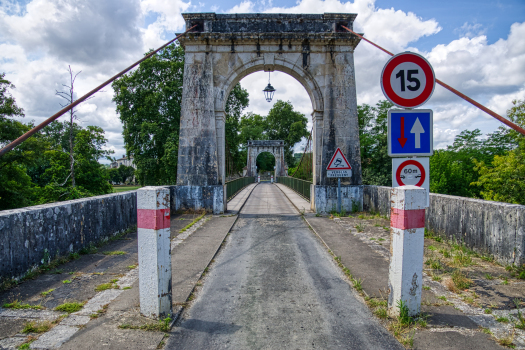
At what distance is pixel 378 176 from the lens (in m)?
22.8

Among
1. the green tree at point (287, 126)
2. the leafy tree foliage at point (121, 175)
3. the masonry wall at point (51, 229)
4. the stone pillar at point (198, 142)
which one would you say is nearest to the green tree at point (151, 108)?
the stone pillar at point (198, 142)

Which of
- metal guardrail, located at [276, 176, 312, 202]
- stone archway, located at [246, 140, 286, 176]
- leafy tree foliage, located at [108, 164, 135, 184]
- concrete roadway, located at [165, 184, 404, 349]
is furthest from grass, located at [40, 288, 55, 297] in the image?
leafy tree foliage, located at [108, 164, 135, 184]

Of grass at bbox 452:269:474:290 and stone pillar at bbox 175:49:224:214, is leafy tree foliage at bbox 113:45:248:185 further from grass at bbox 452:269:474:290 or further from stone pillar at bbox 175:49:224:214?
grass at bbox 452:269:474:290

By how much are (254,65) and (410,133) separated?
24.3ft

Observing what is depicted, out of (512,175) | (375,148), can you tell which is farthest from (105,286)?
(375,148)

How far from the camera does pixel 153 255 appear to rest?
2600mm

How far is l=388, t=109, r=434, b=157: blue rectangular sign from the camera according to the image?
110 inches

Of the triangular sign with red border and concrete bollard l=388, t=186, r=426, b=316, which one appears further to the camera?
the triangular sign with red border

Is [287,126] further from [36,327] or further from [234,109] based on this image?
[36,327]

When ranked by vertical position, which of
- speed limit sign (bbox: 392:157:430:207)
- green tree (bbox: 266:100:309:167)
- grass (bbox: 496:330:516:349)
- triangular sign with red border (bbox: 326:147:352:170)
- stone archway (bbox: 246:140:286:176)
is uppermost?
green tree (bbox: 266:100:309:167)

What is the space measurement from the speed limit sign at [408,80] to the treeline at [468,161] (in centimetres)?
1796

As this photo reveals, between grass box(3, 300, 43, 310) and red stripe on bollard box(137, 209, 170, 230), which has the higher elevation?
red stripe on bollard box(137, 209, 170, 230)

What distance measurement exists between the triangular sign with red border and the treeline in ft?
44.5

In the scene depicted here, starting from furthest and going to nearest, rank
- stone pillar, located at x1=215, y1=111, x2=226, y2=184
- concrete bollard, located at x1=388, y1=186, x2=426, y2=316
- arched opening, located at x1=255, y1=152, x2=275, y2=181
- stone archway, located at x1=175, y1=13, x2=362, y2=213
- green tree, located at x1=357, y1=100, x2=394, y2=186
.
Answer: arched opening, located at x1=255, y1=152, x2=275, y2=181 → green tree, located at x1=357, y1=100, x2=394, y2=186 → stone pillar, located at x1=215, y1=111, x2=226, y2=184 → stone archway, located at x1=175, y1=13, x2=362, y2=213 → concrete bollard, located at x1=388, y1=186, x2=426, y2=316
